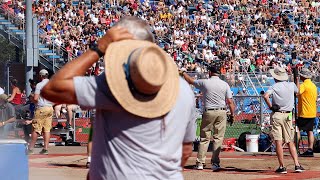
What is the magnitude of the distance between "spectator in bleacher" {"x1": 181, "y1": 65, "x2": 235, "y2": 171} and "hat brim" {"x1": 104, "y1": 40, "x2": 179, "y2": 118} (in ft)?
31.5

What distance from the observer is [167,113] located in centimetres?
510

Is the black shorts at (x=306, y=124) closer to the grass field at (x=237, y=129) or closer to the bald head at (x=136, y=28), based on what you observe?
the grass field at (x=237, y=129)

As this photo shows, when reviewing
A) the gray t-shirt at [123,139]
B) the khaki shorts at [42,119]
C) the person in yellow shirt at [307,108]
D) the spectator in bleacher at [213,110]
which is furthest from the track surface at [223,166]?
the gray t-shirt at [123,139]

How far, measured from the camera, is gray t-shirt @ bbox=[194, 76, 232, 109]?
14734 mm

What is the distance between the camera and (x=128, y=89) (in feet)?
16.0

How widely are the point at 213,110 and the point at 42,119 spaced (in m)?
3.98

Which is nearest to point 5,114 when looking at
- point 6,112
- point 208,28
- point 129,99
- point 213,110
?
point 6,112

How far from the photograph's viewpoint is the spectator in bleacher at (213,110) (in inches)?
581

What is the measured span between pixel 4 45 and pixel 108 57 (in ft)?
101

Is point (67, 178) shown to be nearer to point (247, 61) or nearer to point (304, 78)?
point (304, 78)

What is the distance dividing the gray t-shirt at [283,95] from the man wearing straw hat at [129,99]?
9.04 m

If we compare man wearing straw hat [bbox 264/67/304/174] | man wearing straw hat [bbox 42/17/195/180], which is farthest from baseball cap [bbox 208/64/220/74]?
man wearing straw hat [bbox 42/17/195/180]

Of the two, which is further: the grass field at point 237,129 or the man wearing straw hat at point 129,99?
the grass field at point 237,129

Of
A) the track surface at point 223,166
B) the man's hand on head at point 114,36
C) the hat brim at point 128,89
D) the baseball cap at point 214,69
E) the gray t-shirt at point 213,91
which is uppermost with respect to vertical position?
the man's hand on head at point 114,36
